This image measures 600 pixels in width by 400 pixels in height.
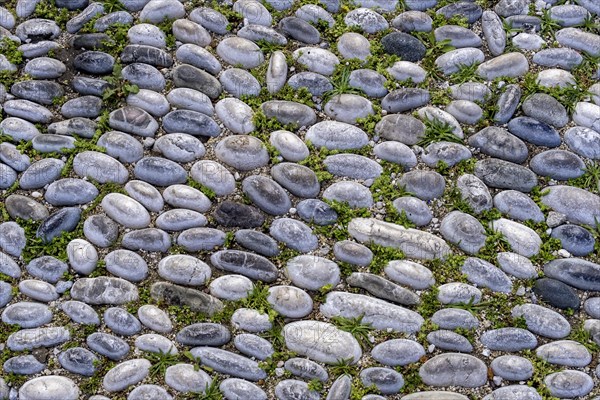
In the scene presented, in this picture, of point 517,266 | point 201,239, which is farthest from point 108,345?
point 517,266

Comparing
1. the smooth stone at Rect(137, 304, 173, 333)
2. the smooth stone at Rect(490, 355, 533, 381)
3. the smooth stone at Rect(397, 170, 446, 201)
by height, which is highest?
the smooth stone at Rect(397, 170, 446, 201)

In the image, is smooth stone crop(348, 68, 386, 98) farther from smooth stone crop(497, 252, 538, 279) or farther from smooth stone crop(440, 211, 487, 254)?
smooth stone crop(497, 252, 538, 279)

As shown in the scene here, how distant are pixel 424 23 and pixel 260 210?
5.61 feet

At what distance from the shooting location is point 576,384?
→ 3.70m

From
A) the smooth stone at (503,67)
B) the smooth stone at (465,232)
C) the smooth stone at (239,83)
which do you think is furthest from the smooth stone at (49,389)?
the smooth stone at (503,67)

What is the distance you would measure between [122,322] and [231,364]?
58 centimetres

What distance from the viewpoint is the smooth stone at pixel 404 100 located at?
15.1 ft

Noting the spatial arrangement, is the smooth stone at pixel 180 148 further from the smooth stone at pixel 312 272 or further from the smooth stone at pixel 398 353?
the smooth stone at pixel 398 353

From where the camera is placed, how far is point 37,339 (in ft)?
12.5

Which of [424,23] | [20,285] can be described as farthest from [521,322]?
[20,285]

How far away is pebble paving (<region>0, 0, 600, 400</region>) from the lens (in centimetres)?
377

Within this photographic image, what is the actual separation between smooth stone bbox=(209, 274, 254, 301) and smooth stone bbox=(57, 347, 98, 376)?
67 cm

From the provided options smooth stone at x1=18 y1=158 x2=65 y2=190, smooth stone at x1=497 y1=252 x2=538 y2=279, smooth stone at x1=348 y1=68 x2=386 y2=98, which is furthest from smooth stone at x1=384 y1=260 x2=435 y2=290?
smooth stone at x1=18 y1=158 x2=65 y2=190

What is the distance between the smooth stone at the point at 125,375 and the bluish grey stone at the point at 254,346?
1.46 ft
